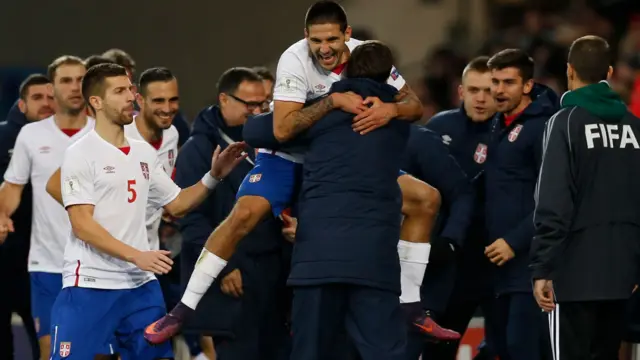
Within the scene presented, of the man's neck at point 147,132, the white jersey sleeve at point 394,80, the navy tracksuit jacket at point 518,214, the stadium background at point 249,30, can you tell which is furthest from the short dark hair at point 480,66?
the stadium background at point 249,30

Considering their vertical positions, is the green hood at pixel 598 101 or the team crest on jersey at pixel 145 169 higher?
the green hood at pixel 598 101

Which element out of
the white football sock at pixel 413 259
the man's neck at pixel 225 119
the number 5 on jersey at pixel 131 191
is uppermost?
the man's neck at pixel 225 119

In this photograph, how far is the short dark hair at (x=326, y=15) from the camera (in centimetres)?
628

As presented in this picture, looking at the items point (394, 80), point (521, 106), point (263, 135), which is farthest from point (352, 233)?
point (521, 106)

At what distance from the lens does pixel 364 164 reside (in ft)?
19.7

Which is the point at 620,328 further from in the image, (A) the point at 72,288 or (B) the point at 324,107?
(A) the point at 72,288

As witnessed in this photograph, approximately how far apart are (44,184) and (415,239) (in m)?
2.37

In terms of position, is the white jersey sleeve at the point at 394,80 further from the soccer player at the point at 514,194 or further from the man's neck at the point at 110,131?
the man's neck at the point at 110,131

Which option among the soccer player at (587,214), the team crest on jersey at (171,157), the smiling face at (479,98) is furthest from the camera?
the team crest on jersey at (171,157)

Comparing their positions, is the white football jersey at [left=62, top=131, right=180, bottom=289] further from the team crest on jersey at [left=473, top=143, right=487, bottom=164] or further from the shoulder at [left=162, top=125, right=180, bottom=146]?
the team crest on jersey at [left=473, top=143, right=487, bottom=164]

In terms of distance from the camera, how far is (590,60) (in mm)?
6176

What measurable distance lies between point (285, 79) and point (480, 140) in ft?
6.47

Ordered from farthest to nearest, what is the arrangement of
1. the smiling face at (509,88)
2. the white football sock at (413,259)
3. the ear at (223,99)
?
the ear at (223,99) → the smiling face at (509,88) → the white football sock at (413,259)

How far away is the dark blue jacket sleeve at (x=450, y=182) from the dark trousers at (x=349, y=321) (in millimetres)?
1282
